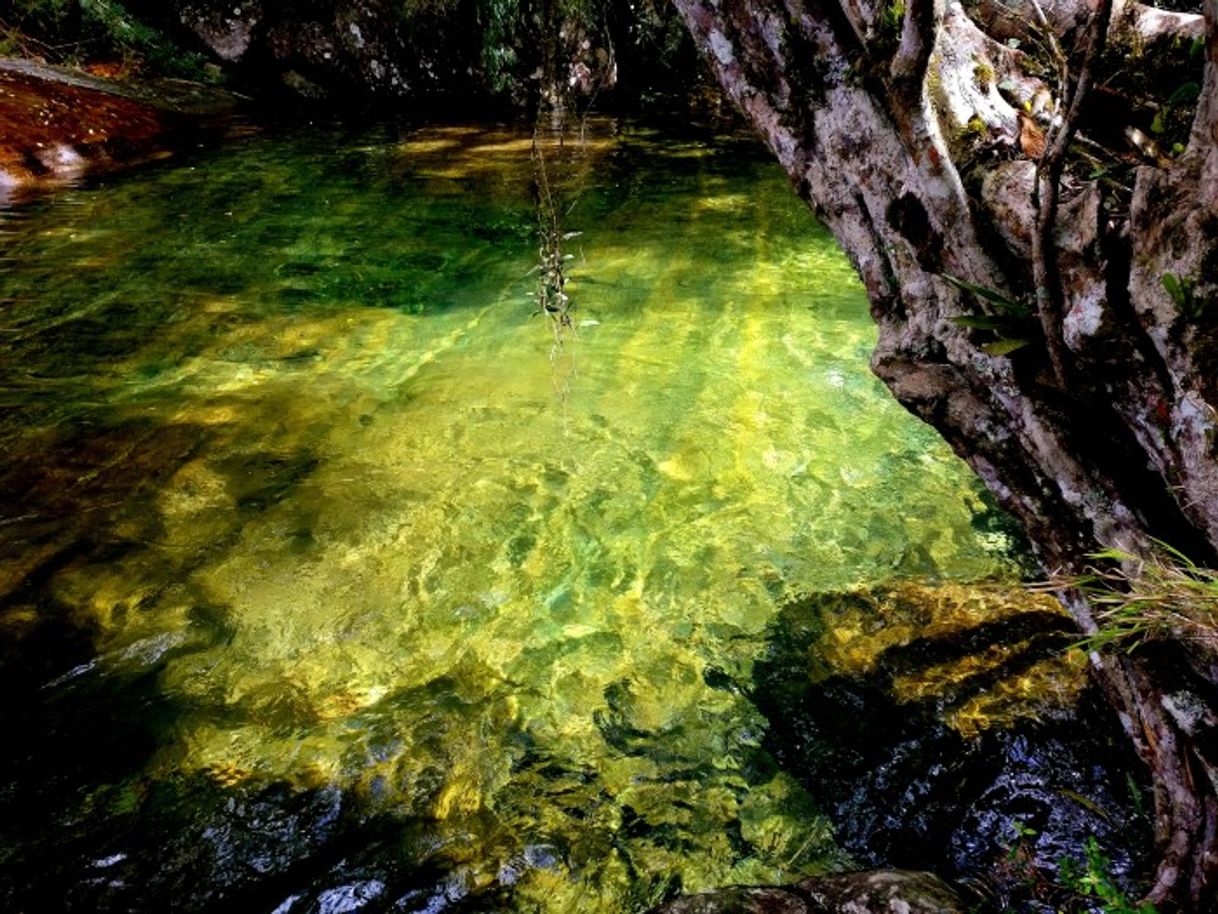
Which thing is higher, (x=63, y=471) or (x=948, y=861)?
(x=63, y=471)

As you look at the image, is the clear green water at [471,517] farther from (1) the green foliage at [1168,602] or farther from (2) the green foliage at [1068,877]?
(1) the green foliage at [1168,602]

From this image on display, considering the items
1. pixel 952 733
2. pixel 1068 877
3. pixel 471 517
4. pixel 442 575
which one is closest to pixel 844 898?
pixel 1068 877

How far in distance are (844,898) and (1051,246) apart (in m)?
1.79

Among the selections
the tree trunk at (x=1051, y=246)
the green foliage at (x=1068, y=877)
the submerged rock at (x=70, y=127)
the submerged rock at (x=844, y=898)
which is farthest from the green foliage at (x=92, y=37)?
the green foliage at (x=1068, y=877)

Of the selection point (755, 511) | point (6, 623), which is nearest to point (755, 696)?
point (755, 511)

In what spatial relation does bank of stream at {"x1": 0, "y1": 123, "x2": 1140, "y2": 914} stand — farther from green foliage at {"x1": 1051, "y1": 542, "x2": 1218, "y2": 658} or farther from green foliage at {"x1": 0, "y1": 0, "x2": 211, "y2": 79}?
green foliage at {"x1": 0, "y1": 0, "x2": 211, "y2": 79}

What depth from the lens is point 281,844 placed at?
267 centimetres

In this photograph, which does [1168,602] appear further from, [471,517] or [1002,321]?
[471,517]

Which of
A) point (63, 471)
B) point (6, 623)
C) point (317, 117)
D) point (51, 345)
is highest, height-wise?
point (317, 117)

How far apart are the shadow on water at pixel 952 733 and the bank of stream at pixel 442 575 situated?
3 cm

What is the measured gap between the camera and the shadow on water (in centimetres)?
250

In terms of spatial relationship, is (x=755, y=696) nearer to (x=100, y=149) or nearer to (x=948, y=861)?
(x=948, y=861)

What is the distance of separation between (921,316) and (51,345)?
6.27 meters

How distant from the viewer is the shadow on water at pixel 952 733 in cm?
250
